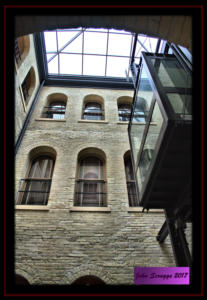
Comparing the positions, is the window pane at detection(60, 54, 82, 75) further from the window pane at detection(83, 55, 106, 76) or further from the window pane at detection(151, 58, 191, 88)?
the window pane at detection(151, 58, 191, 88)

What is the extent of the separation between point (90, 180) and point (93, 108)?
549cm

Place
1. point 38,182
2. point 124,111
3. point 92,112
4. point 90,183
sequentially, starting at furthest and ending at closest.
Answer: point 124,111 → point 92,112 → point 90,183 → point 38,182

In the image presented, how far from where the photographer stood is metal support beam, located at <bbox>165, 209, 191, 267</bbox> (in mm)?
3928

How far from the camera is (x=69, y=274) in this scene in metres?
4.67

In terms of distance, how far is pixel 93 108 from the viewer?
37.7 feet

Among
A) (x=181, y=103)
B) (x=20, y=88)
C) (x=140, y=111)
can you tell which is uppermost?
(x=20, y=88)

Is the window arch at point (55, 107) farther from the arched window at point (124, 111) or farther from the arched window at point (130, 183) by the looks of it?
the arched window at point (130, 183)

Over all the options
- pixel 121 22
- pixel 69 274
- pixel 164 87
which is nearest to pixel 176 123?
pixel 164 87

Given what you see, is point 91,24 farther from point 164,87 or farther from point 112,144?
point 112,144

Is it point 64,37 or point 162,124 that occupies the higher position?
point 64,37

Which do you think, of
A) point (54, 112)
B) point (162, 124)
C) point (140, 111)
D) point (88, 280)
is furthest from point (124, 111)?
point (88, 280)

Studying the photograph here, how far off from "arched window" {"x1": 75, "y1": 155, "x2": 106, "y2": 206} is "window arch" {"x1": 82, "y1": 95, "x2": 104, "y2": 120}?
320 centimetres

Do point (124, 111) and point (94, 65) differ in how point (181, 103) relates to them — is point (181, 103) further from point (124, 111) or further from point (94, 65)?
point (94, 65)
